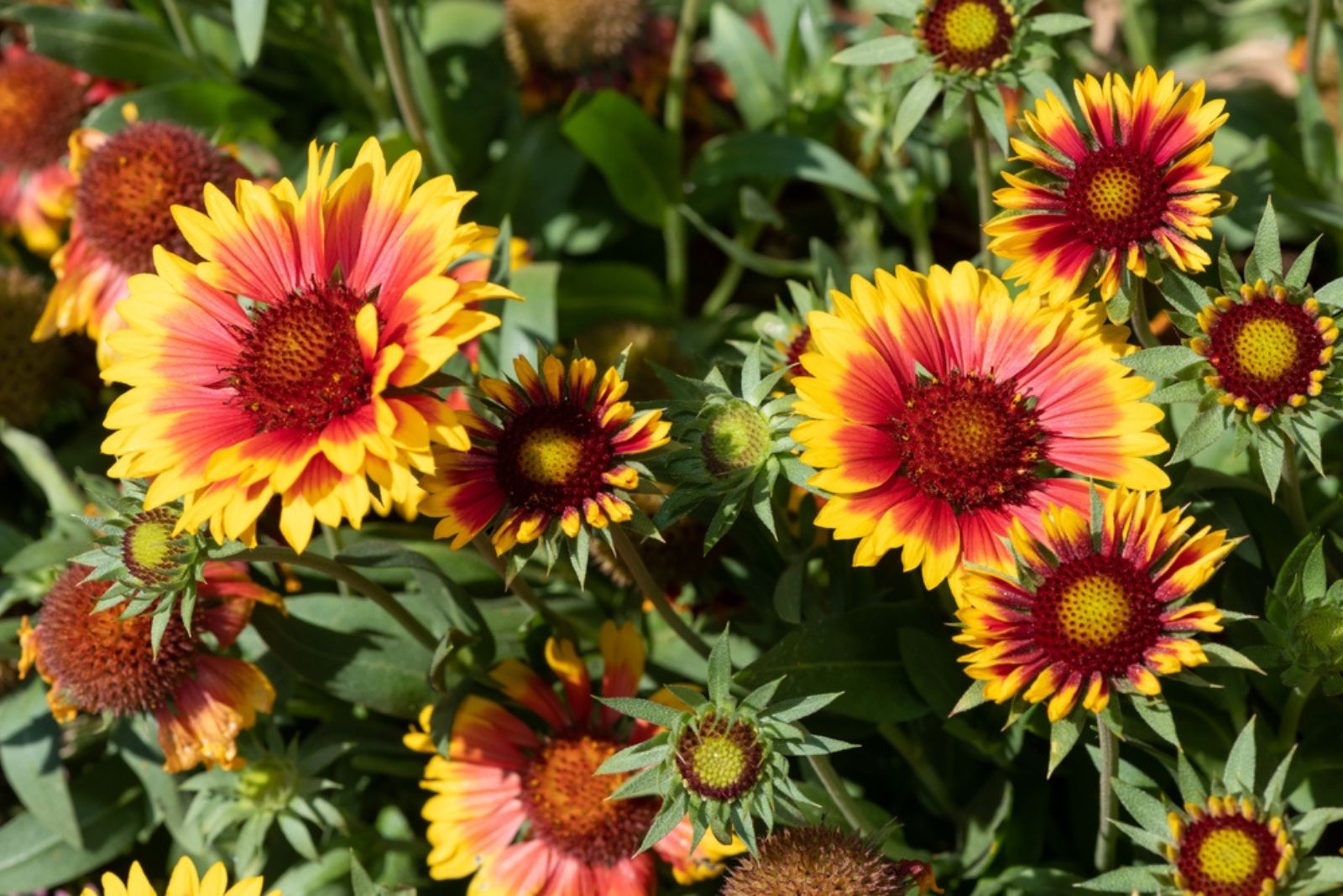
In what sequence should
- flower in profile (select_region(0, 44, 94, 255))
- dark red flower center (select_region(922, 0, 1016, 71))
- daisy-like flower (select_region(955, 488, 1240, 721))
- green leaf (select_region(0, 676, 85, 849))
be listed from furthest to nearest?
flower in profile (select_region(0, 44, 94, 255)), green leaf (select_region(0, 676, 85, 849)), dark red flower center (select_region(922, 0, 1016, 71)), daisy-like flower (select_region(955, 488, 1240, 721))

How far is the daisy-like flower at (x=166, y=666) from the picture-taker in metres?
1.76

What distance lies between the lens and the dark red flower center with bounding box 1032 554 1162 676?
1304mm

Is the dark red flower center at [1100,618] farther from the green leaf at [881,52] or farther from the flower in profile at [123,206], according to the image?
the flower in profile at [123,206]

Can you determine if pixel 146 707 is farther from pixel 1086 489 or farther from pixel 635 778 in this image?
pixel 1086 489

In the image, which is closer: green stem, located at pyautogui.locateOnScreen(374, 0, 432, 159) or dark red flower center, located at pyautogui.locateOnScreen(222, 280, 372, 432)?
dark red flower center, located at pyautogui.locateOnScreen(222, 280, 372, 432)

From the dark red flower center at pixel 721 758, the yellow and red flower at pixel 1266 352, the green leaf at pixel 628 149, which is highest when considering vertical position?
the yellow and red flower at pixel 1266 352

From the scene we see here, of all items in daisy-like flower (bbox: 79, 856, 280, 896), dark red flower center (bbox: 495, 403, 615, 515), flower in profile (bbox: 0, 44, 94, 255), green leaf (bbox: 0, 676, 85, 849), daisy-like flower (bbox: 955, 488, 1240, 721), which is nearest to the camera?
daisy-like flower (bbox: 955, 488, 1240, 721)

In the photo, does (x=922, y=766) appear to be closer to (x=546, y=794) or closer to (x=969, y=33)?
(x=546, y=794)

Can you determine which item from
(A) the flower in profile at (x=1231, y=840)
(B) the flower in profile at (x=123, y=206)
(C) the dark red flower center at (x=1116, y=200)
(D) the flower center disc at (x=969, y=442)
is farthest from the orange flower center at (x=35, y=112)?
(A) the flower in profile at (x=1231, y=840)

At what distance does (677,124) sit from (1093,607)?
4.99 ft

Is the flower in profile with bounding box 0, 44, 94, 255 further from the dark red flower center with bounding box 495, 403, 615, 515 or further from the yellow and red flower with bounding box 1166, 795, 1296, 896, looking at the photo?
the yellow and red flower with bounding box 1166, 795, 1296, 896

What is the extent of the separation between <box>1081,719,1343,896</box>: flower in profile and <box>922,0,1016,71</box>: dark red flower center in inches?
32.7

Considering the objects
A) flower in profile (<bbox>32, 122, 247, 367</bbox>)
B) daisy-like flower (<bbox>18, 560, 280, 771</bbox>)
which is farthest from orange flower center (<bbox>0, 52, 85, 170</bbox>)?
daisy-like flower (<bbox>18, 560, 280, 771</bbox>)

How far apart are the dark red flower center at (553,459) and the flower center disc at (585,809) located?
50 cm
